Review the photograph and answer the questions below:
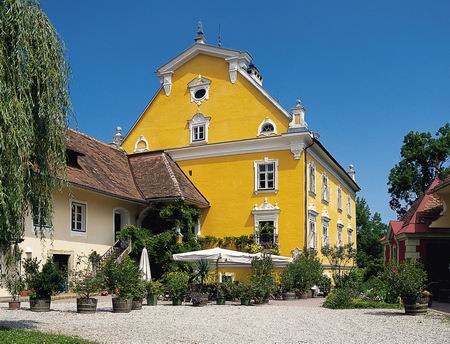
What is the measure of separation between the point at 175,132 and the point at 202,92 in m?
2.76

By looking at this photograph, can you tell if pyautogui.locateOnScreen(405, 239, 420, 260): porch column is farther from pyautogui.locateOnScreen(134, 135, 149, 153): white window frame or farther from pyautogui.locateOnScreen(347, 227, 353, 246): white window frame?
pyautogui.locateOnScreen(347, 227, 353, 246): white window frame

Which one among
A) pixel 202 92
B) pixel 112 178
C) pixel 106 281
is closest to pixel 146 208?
pixel 112 178

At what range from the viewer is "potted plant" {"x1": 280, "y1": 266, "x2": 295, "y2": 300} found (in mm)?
23656

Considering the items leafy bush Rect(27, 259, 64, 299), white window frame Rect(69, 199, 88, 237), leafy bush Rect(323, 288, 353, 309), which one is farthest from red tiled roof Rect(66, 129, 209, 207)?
leafy bush Rect(323, 288, 353, 309)

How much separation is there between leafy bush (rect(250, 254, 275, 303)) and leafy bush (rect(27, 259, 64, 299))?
279 inches

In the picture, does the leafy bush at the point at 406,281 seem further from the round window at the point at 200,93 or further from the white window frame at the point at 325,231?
the round window at the point at 200,93

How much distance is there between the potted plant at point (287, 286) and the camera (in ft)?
77.6

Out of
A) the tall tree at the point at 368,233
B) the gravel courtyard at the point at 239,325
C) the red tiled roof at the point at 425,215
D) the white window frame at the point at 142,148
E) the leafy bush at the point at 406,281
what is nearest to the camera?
the gravel courtyard at the point at 239,325

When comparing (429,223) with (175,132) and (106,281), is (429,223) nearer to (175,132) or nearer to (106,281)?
(106,281)

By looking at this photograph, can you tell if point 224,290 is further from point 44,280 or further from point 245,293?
point 44,280

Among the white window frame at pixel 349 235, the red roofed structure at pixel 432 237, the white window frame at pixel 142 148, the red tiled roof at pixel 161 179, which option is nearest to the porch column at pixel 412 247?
the red roofed structure at pixel 432 237

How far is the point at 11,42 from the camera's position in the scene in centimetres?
1005

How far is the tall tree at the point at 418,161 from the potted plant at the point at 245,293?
30.3 meters

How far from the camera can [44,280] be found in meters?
15.9
